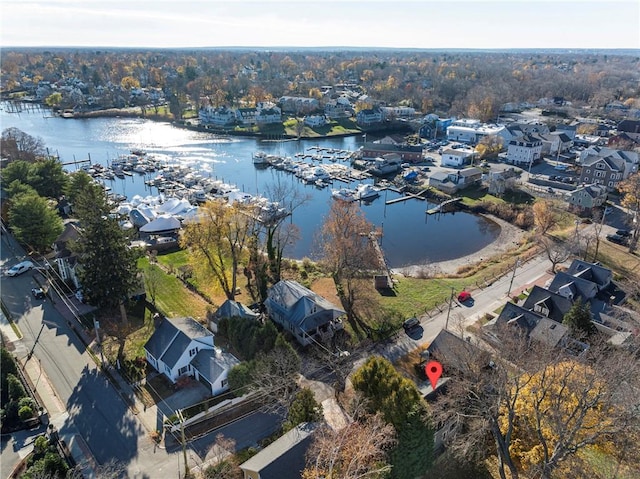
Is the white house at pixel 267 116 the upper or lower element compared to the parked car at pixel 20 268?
upper

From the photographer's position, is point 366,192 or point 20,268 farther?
point 366,192

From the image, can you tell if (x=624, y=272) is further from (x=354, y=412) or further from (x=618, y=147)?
(x=618, y=147)

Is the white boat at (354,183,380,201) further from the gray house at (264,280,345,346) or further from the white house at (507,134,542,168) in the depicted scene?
the gray house at (264,280,345,346)

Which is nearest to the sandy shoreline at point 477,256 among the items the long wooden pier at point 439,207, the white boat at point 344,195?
the long wooden pier at point 439,207

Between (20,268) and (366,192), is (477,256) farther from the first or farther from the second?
(20,268)

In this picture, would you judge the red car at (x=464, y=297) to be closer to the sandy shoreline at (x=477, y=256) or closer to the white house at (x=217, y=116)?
the sandy shoreline at (x=477, y=256)

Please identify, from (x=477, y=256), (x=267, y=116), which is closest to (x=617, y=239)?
(x=477, y=256)
